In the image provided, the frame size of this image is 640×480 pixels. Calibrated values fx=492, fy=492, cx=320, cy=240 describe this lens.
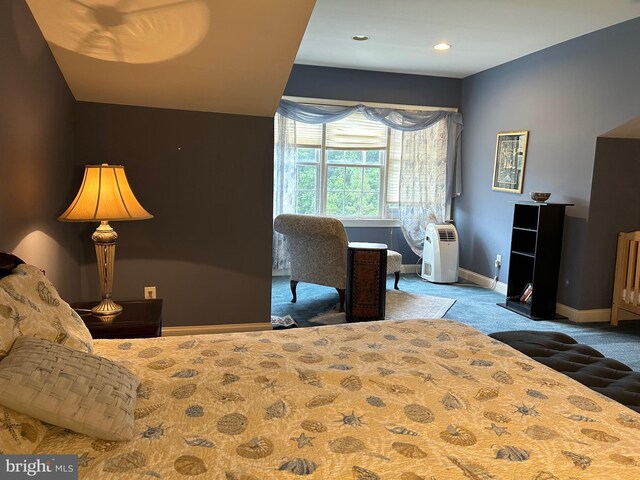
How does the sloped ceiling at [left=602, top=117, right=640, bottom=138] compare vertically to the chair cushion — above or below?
above

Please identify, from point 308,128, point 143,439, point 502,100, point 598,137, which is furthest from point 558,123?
point 143,439

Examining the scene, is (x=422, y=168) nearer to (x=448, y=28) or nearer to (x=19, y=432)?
(x=448, y=28)

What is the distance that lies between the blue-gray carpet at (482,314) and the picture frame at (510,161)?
47.7 inches

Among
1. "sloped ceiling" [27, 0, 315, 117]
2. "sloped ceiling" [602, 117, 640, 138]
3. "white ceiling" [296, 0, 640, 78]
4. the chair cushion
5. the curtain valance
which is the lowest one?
the chair cushion

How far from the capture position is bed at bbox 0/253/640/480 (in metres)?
1.06

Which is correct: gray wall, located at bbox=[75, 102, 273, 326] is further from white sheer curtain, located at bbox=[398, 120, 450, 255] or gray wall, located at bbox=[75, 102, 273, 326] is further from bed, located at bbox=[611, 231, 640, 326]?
white sheer curtain, located at bbox=[398, 120, 450, 255]

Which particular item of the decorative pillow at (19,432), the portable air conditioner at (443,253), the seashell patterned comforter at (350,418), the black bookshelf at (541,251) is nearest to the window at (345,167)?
the portable air conditioner at (443,253)

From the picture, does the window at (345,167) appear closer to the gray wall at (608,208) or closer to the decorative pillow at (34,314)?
the gray wall at (608,208)

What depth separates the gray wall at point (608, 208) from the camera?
428 centimetres

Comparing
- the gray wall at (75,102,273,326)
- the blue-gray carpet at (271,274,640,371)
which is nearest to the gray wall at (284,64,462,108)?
the blue-gray carpet at (271,274,640,371)

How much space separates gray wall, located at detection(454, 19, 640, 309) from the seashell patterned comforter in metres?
3.15

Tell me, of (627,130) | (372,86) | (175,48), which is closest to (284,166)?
(372,86)

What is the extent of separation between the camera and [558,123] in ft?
15.3

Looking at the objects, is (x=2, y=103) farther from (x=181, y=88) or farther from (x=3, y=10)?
(x=181, y=88)
